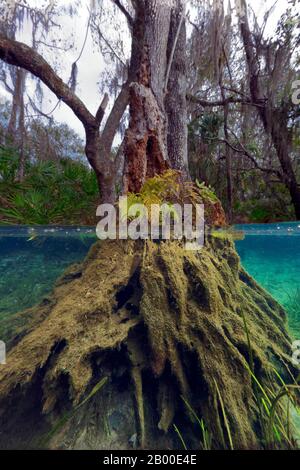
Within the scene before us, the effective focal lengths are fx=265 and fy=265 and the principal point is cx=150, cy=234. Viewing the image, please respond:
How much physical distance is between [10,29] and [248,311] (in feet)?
30.7

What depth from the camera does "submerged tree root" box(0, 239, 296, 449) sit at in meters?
1.97

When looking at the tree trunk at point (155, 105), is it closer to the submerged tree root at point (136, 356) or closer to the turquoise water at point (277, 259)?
the submerged tree root at point (136, 356)

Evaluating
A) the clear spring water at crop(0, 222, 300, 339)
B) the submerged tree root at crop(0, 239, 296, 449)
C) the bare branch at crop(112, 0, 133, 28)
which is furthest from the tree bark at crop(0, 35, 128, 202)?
the submerged tree root at crop(0, 239, 296, 449)

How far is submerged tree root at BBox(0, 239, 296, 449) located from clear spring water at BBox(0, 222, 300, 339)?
6.99 ft

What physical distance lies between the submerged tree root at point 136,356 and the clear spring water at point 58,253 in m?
2.13

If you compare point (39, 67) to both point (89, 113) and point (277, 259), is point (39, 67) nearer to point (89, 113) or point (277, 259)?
point (89, 113)

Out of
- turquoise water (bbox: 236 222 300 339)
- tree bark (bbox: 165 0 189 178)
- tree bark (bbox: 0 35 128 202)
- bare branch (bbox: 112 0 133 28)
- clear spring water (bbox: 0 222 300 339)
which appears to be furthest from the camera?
bare branch (bbox: 112 0 133 28)

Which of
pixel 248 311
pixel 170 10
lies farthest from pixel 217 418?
pixel 170 10

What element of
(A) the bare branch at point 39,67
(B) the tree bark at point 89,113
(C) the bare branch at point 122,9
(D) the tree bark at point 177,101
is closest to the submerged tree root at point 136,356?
(D) the tree bark at point 177,101

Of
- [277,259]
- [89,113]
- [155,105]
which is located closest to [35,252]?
[89,113]

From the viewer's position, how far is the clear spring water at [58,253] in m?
5.43

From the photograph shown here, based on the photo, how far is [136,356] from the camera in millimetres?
2430

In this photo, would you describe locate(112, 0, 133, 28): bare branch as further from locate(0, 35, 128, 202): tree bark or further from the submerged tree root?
the submerged tree root

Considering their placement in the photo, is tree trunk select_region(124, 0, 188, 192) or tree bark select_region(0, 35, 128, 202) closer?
tree trunk select_region(124, 0, 188, 192)
